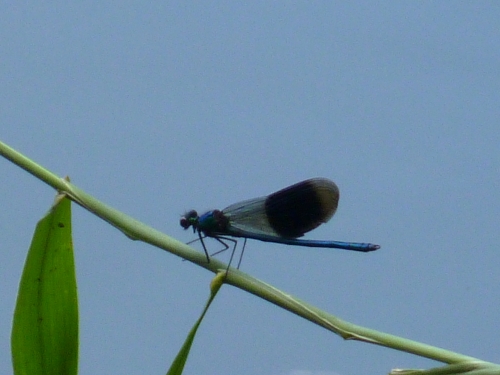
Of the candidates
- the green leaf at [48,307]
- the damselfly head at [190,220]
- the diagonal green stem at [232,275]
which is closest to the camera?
the diagonal green stem at [232,275]

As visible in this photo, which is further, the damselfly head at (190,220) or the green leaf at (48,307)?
the damselfly head at (190,220)

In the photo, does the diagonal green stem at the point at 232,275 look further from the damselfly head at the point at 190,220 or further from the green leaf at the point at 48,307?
the damselfly head at the point at 190,220

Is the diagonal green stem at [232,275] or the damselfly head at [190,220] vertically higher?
the damselfly head at [190,220]

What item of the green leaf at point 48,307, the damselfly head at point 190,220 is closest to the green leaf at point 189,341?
the green leaf at point 48,307

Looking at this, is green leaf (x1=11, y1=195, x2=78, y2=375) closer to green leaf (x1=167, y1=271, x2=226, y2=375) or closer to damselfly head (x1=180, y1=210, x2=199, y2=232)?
green leaf (x1=167, y1=271, x2=226, y2=375)

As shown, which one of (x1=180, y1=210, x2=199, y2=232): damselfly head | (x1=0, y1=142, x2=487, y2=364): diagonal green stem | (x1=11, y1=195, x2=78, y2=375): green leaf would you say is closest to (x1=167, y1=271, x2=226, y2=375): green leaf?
(x1=0, y1=142, x2=487, y2=364): diagonal green stem

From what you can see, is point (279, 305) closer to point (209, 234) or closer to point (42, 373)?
point (42, 373)

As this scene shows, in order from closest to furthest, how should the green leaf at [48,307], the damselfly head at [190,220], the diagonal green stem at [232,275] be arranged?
the diagonal green stem at [232,275] → the green leaf at [48,307] → the damselfly head at [190,220]
